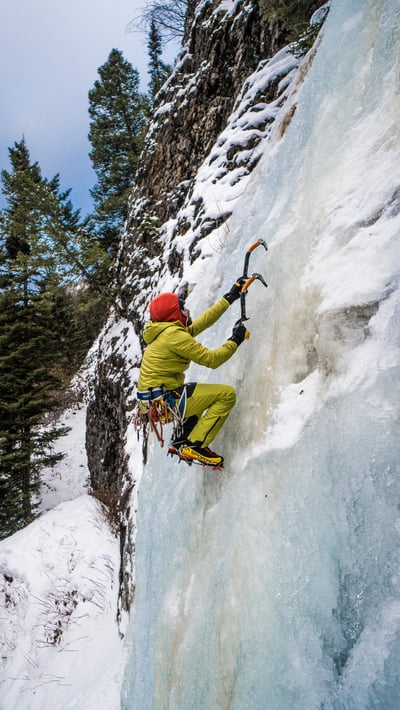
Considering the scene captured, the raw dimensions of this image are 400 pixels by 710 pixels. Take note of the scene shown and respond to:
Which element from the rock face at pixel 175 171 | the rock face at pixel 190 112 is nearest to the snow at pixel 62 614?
the rock face at pixel 175 171

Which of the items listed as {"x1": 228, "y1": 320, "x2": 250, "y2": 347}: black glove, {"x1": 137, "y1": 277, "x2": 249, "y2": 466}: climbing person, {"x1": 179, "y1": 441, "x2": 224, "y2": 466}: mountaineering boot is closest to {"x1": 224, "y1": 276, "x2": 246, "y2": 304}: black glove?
{"x1": 137, "y1": 277, "x2": 249, "y2": 466}: climbing person

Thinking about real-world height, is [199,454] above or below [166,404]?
below

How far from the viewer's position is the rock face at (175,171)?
7.04 metres

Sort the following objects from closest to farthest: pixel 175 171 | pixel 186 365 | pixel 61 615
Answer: pixel 186 365 → pixel 61 615 → pixel 175 171

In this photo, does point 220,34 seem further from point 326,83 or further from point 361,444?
point 361,444

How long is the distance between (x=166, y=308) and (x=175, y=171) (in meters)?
8.86

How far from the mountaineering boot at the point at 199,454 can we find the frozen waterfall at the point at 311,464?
137 millimetres

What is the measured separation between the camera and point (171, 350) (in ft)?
11.7

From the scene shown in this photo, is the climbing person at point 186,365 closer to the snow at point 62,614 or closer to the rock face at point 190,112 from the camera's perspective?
the snow at point 62,614

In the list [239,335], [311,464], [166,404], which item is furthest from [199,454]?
[311,464]

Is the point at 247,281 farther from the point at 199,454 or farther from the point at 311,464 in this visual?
the point at 311,464

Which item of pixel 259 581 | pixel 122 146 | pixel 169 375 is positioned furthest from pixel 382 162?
pixel 122 146

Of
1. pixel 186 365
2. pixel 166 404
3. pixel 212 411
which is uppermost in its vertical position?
pixel 186 365

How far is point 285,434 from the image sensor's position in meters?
2.58
